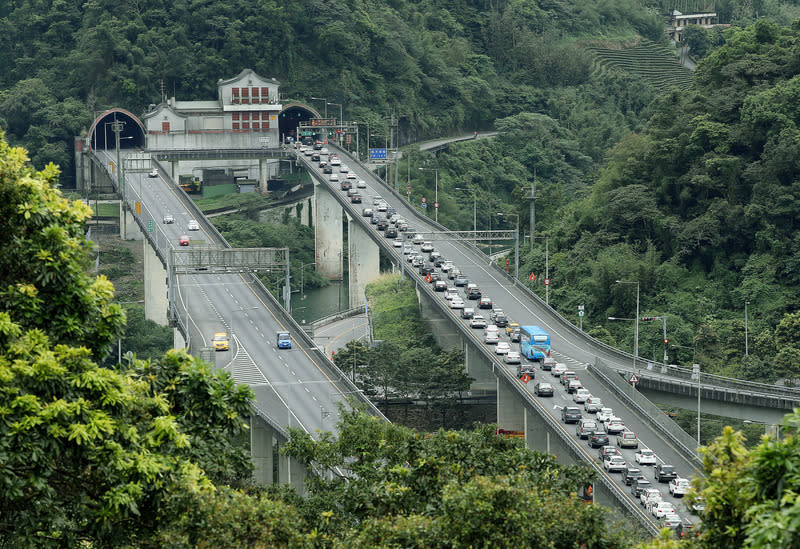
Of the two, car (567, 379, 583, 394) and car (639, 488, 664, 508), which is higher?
car (567, 379, 583, 394)

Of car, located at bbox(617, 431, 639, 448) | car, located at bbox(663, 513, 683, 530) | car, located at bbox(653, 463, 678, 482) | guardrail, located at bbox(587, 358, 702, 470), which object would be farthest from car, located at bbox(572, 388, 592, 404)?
car, located at bbox(663, 513, 683, 530)

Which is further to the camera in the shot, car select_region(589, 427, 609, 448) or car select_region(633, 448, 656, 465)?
car select_region(589, 427, 609, 448)

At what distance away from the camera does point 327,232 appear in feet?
529

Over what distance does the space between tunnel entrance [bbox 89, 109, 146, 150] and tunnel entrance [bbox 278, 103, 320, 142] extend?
1856cm

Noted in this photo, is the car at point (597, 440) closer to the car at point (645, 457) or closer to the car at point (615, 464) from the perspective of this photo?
the car at point (645, 457)

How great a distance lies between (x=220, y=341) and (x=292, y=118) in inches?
3108

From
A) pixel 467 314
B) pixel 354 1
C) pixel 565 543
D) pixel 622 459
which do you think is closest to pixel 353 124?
pixel 354 1

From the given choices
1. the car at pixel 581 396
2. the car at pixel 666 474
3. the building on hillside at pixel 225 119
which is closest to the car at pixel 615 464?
the car at pixel 666 474

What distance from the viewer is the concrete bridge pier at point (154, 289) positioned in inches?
5335

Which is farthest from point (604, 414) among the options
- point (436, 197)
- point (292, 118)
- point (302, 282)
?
point (292, 118)

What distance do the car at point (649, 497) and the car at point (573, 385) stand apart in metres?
20.7

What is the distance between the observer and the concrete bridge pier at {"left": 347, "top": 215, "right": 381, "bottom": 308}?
148000 mm

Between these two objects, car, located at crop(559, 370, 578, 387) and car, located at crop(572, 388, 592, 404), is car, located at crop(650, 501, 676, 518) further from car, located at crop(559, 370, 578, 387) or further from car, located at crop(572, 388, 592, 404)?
car, located at crop(559, 370, 578, 387)

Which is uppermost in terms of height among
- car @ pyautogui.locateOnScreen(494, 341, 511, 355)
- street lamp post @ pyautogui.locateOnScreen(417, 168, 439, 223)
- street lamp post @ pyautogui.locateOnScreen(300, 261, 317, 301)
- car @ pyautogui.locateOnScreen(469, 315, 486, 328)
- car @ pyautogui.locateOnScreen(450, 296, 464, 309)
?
street lamp post @ pyautogui.locateOnScreen(417, 168, 439, 223)
